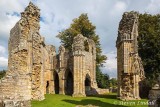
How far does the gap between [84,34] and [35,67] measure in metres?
26.9

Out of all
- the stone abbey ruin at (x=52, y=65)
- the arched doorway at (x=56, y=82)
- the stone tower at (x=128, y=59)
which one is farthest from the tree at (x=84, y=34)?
the stone tower at (x=128, y=59)

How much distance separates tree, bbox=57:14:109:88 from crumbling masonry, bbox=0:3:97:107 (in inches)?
211

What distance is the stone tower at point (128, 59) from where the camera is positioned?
2525 cm

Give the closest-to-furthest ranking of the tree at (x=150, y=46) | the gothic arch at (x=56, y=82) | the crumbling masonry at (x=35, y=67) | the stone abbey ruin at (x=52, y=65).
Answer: the crumbling masonry at (x=35, y=67) → the stone abbey ruin at (x=52, y=65) → the tree at (x=150, y=46) → the gothic arch at (x=56, y=82)

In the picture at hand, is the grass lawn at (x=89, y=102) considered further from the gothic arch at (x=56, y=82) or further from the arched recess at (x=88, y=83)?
the gothic arch at (x=56, y=82)

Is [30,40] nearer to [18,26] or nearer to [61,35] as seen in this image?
[18,26]

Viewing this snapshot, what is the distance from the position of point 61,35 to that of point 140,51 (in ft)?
48.9

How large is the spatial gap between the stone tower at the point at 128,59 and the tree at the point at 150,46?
32.1 ft

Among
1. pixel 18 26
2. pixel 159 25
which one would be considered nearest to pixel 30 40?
pixel 18 26

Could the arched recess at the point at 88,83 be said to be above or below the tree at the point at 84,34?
below

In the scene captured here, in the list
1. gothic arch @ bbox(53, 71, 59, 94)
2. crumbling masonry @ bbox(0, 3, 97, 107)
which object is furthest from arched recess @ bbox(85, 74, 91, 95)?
gothic arch @ bbox(53, 71, 59, 94)

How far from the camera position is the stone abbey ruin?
13469 millimetres

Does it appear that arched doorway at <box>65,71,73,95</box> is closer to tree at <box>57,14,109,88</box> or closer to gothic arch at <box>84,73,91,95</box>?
gothic arch at <box>84,73,91,95</box>

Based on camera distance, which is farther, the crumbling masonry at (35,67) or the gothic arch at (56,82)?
the gothic arch at (56,82)
